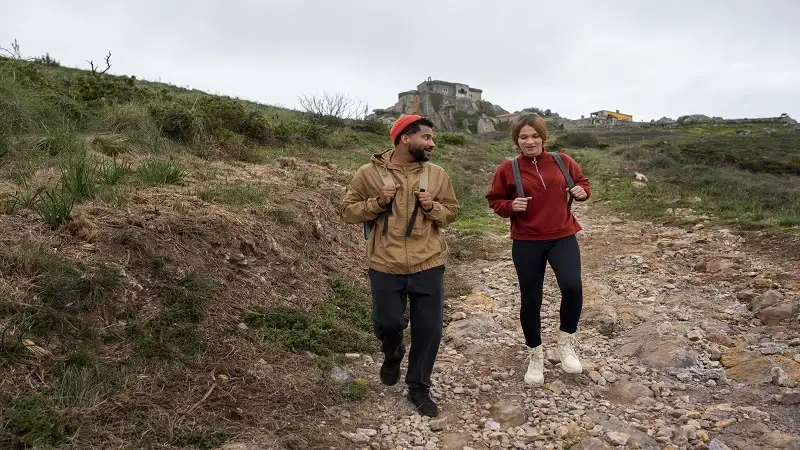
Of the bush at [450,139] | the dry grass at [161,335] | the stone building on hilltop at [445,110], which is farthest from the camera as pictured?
the stone building on hilltop at [445,110]

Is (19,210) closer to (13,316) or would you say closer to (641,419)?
(13,316)

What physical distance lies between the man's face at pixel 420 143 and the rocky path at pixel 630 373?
1.59 metres

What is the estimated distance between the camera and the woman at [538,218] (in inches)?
141

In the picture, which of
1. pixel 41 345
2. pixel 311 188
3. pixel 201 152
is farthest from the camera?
pixel 201 152

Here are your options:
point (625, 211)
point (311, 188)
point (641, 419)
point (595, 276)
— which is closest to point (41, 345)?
point (641, 419)

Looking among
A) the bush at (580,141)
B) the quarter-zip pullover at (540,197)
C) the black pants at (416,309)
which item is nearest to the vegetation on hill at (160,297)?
the black pants at (416,309)

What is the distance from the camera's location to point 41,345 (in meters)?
2.90

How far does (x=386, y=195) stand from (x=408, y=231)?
252mm

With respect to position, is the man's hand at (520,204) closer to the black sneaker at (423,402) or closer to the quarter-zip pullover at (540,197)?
the quarter-zip pullover at (540,197)

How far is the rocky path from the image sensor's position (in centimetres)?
311

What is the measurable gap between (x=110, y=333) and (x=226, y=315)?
835 mm

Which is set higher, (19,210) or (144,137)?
(144,137)

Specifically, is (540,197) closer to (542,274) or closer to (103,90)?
(542,274)

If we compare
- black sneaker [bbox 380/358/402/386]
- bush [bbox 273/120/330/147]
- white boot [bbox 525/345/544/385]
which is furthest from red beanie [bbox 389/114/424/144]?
bush [bbox 273/120/330/147]
